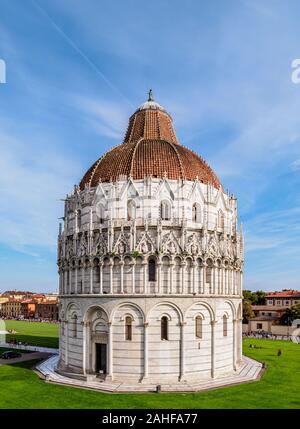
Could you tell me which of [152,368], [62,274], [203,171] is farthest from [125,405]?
[203,171]

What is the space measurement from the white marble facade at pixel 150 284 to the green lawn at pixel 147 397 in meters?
3.21

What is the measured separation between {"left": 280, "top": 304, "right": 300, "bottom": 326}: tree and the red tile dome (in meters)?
39.9

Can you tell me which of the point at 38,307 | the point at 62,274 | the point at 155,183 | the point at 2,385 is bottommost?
the point at 38,307

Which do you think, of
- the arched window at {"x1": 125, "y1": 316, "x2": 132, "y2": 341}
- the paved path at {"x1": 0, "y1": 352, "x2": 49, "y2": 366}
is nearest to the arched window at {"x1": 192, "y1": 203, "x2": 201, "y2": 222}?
the arched window at {"x1": 125, "y1": 316, "x2": 132, "y2": 341}

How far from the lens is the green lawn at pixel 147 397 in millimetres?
25203

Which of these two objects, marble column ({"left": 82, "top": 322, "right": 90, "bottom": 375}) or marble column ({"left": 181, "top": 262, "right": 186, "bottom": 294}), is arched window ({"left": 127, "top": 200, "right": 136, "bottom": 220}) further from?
marble column ({"left": 82, "top": 322, "right": 90, "bottom": 375})

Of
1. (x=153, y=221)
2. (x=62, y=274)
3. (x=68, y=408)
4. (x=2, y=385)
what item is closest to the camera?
(x=68, y=408)

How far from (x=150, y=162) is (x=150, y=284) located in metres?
10.2

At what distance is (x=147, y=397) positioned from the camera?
1054 inches

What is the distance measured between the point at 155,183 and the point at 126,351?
12.7 metres

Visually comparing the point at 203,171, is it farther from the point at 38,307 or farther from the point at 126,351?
the point at 38,307

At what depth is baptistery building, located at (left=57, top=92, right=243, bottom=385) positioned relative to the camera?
3091cm

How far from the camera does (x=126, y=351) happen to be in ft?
101

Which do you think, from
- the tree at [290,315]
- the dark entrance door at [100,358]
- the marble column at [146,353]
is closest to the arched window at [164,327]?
the marble column at [146,353]
